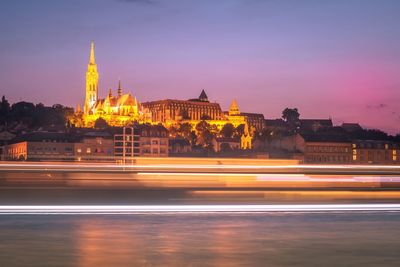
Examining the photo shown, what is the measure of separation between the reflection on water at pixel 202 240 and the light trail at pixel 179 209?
0.93 metres

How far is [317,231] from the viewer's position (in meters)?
11.8

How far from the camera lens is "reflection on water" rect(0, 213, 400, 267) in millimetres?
8836

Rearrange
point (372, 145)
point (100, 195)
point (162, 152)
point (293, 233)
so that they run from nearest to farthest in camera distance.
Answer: point (293, 233) < point (100, 195) < point (372, 145) < point (162, 152)

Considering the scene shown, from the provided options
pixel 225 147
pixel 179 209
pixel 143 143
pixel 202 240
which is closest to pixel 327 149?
pixel 143 143

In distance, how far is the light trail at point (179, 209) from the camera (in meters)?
15.4

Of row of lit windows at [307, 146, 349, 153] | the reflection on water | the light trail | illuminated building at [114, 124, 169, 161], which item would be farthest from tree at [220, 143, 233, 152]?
the reflection on water

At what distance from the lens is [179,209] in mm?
15852

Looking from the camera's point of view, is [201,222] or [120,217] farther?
[120,217]

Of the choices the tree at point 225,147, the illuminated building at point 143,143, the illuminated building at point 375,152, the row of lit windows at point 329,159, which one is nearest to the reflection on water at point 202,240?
the row of lit windows at point 329,159

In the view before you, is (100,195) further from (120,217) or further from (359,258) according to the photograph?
(359,258)

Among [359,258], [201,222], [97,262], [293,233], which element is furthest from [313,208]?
[97,262]

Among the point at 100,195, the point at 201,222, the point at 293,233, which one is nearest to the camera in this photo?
the point at 293,233

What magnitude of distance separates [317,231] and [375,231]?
968 millimetres

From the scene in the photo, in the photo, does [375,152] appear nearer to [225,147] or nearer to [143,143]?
[143,143]
